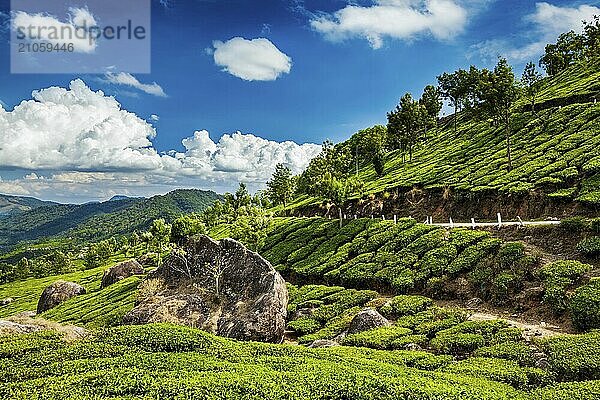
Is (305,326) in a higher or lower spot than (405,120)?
lower

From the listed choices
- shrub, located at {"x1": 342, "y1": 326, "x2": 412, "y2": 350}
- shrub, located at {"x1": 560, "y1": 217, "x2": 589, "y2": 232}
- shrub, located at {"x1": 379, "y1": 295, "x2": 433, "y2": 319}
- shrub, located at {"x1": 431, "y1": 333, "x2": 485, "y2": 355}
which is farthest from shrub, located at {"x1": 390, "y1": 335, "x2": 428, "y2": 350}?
shrub, located at {"x1": 560, "y1": 217, "x2": 589, "y2": 232}

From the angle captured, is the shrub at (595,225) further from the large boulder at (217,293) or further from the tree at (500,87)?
the tree at (500,87)

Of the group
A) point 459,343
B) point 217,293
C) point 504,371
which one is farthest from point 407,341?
point 217,293

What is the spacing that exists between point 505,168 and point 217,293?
1575 inches

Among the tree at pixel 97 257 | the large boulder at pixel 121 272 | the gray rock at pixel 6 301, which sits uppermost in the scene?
the large boulder at pixel 121 272

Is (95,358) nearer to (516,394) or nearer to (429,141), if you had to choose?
(516,394)

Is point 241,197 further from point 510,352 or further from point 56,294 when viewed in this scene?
point 510,352

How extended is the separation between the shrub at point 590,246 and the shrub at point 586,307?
379 centimetres

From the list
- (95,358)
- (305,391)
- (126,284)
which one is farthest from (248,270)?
(126,284)

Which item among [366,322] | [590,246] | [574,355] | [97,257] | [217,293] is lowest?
[97,257]

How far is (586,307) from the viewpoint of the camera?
61.2 ft

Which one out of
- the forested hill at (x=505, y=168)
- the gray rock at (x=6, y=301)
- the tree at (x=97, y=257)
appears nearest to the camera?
the forested hill at (x=505, y=168)

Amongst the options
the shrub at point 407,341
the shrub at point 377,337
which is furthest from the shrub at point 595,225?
the shrub at point 377,337

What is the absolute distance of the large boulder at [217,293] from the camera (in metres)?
24.0
